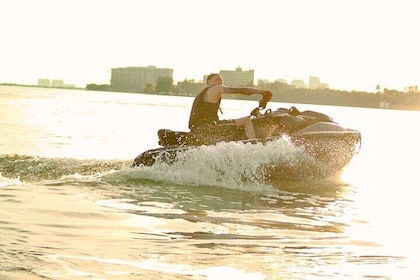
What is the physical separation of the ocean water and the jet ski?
24 cm

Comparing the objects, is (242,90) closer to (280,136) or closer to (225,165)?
(280,136)

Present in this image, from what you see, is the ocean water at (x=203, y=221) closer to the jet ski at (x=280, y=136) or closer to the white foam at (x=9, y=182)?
the white foam at (x=9, y=182)

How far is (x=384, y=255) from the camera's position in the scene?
641 cm

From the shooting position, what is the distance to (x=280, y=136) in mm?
12172

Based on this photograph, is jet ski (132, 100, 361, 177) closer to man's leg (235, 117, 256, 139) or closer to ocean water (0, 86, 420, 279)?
man's leg (235, 117, 256, 139)

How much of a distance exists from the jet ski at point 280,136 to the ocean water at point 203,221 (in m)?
0.24

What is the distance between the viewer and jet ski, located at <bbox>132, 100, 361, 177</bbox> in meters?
12.1

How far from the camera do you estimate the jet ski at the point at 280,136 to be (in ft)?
39.9

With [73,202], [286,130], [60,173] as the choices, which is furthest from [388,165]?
[73,202]

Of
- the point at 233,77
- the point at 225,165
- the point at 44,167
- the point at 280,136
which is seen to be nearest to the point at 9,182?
the point at 44,167

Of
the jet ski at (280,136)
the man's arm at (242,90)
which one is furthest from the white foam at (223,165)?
the man's arm at (242,90)

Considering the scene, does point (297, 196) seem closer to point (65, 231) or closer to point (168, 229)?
point (168, 229)

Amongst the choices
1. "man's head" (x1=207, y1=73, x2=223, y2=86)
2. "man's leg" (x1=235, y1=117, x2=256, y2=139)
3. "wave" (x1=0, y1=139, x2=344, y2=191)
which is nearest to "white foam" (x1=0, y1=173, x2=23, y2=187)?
"wave" (x1=0, y1=139, x2=344, y2=191)

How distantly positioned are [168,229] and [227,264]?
171 centimetres
